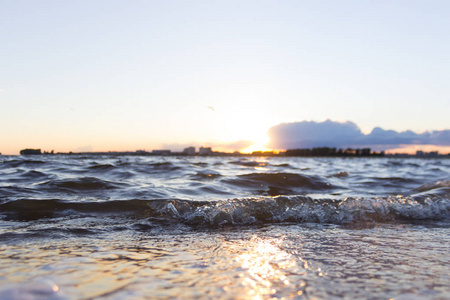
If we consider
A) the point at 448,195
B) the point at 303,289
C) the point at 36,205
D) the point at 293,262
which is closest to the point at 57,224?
the point at 36,205

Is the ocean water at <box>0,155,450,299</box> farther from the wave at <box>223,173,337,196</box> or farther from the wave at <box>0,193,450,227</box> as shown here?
the wave at <box>223,173,337,196</box>

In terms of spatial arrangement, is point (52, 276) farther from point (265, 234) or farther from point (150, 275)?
point (265, 234)

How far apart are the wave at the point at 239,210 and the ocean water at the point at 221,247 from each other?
2 cm

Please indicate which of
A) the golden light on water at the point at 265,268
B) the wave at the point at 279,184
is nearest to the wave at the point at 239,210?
the golden light on water at the point at 265,268

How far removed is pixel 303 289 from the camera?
6.79 ft

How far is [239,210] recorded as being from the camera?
5.30 metres

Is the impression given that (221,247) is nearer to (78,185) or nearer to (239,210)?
(239,210)

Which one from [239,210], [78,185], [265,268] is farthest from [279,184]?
[265,268]

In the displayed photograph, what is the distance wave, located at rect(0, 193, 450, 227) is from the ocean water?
2cm

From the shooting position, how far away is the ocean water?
2.08 meters

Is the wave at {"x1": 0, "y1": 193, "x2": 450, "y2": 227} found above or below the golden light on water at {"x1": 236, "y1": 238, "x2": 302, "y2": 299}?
below

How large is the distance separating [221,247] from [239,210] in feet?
6.59

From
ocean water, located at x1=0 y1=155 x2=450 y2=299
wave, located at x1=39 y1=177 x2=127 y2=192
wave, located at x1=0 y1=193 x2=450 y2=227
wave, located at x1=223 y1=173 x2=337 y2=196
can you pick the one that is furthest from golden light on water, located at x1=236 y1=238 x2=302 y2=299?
wave, located at x1=39 y1=177 x2=127 y2=192

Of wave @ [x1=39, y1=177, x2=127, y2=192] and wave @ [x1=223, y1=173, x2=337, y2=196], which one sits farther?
wave @ [x1=223, y1=173, x2=337, y2=196]
